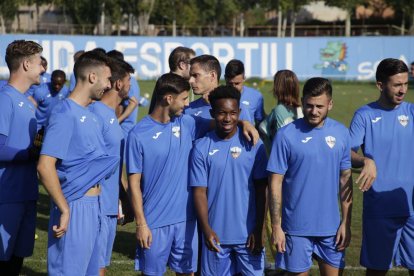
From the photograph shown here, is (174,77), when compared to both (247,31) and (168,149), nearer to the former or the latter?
(168,149)

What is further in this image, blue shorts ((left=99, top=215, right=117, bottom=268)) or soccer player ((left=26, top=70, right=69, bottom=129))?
soccer player ((left=26, top=70, right=69, bottom=129))

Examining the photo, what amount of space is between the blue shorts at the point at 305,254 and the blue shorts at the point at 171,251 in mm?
728

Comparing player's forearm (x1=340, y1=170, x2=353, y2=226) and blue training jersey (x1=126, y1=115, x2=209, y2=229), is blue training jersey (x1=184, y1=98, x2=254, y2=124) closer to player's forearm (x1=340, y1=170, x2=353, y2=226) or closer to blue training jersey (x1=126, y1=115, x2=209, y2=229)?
blue training jersey (x1=126, y1=115, x2=209, y2=229)

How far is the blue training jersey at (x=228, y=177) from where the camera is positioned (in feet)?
20.3

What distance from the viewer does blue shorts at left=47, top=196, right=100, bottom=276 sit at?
18.9 feet

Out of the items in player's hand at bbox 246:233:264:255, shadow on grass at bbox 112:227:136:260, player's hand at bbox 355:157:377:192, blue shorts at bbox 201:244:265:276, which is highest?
player's hand at bbox 355:157:377:192

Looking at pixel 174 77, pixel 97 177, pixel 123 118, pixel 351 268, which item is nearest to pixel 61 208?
pixel 97 177

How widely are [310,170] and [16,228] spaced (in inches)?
97.4

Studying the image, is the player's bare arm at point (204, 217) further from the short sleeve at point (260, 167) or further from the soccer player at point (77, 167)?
the soccer player at point (77, 167)

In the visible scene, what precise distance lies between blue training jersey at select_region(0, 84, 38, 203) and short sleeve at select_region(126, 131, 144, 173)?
0.87 meters

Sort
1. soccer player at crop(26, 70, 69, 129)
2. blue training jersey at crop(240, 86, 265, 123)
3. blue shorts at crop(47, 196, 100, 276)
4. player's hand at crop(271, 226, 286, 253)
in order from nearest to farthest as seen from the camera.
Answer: blue shorts at crop(47, 196, 100, 276) → player's hand at crop(271, 226, 286, 253) → blue training jersey at crop(240, 86, 265, 123) → soccer player at crop(26, 70, 69, 129)

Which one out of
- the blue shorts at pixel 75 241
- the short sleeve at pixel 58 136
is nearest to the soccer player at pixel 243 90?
the blue shorts at pixel 75 241

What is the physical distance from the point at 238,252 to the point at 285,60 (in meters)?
36.7

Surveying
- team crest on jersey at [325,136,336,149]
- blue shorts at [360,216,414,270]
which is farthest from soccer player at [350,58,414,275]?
team crest on jersey at [325,136,336,149]
